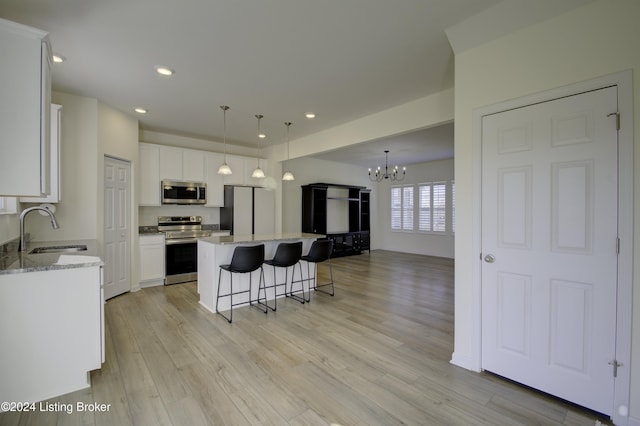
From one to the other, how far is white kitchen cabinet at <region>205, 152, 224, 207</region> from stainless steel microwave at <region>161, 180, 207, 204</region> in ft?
0.40

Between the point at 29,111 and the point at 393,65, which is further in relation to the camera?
the point at 393,65

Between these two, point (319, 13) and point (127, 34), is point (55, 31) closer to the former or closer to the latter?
point (127, 34)

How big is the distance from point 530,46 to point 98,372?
4.24 meters

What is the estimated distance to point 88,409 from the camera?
1.93m

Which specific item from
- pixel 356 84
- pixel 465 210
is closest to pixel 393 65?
pixel 356 84

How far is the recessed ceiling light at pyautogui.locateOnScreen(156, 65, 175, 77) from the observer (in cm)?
299

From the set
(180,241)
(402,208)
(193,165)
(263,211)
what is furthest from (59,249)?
(402,208)

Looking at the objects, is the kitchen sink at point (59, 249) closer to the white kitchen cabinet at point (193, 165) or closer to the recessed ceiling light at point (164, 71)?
the recessed ceiling light at point (164, 71)

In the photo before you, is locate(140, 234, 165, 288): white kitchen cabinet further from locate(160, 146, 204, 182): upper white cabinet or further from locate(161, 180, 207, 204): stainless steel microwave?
locate(160, 146, 204, 182): upper white cabinet

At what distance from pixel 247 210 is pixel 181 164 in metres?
1.48

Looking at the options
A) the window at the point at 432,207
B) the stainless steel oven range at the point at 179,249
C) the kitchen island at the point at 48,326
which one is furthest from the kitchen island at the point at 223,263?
the window at the point at 432,207

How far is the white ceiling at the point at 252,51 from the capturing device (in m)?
2.14

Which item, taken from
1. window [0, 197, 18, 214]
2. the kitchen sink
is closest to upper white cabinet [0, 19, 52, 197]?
window [0, 197, 18, 214]

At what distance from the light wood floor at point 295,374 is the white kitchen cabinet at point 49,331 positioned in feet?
0.51
